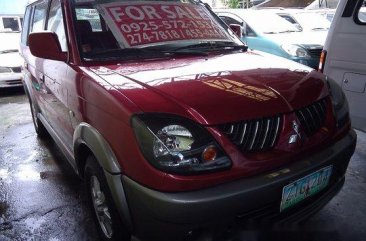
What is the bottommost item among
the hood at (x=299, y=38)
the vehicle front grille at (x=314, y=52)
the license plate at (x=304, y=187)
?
the vehicle front grille at (x=314, y=52)

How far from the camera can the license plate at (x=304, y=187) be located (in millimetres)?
1878

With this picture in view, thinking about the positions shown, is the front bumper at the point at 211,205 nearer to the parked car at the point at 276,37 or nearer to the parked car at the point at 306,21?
the parked car at the point at 276,37

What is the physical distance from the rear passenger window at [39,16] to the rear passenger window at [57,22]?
0.34 m

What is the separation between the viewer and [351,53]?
3.21 metres

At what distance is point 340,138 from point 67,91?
6.10 feet

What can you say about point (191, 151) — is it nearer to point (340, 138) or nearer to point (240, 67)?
point (240, 67)

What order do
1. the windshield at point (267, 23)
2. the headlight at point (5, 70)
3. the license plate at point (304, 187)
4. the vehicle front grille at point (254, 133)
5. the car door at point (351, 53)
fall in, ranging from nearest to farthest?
1. the vehicle front grille at point (254, 133)
2. the license plate at point (304, 187)
3. the car door at point (351, 53)
4. the windshield at point (267, 23)
5. the headlight at point (5, 70)

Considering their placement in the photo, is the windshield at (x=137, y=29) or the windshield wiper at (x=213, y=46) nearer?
the windshield at (x=137, y=29)

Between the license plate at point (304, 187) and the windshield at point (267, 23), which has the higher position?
the license plate at point (304, 187)

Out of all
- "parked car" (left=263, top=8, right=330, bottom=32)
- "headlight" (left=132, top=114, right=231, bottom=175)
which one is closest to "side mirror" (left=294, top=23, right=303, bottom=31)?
"parked car" (left=263, top=8, right=330, bottom=32)

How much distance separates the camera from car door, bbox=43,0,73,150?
2.70 metres

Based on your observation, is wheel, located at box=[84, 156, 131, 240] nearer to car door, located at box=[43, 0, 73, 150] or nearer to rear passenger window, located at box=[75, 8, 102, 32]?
car door, located at box=[43, 0, 73, 150]

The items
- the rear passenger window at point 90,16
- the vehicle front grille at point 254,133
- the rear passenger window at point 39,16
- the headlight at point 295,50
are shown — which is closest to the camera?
the vehicle front grille at point 254,133

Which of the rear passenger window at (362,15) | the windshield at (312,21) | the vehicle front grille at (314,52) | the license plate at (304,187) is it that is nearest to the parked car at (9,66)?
the vehicle front grille at (314,52)
